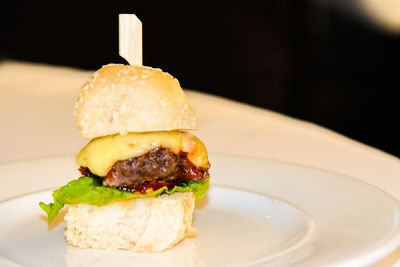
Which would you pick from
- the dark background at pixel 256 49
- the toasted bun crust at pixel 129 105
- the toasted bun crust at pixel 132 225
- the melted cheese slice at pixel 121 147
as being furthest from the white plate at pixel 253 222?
the dark background at pixel 256 49

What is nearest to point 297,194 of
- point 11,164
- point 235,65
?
point 11,164

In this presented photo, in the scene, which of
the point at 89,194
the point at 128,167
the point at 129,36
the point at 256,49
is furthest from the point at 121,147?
the point at 256,49

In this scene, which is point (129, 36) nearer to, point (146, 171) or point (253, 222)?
point (146, 171)

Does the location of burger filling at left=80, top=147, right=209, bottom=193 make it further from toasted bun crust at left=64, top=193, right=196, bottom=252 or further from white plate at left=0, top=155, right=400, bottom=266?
white plate at left=0, top=155, right=400, bottom=266

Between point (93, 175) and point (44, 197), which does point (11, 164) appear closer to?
point (44, 197)

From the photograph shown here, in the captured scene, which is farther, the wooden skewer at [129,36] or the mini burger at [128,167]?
the wooden skewer at [129,36]

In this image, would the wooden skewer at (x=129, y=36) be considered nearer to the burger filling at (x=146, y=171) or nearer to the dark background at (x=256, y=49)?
the burger filling at (x=146, y=171)
